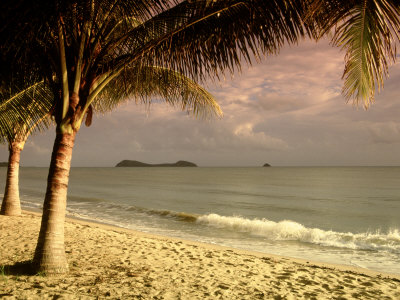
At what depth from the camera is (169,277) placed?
5.00m

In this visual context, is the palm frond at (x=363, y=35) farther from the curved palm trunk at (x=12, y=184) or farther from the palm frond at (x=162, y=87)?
the curved palm trunk at (x=12, y=184)

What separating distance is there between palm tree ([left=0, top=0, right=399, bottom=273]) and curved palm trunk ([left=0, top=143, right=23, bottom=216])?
525 cm

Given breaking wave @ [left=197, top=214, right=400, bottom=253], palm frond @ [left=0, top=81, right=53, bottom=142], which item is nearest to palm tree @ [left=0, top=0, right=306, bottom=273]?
palm frond @ [left=0, top=81, right=53, bottom=142]

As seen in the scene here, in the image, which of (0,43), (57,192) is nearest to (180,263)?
(57,192)

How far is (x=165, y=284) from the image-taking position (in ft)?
15.2

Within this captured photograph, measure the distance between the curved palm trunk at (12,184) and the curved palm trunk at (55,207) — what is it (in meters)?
5.76

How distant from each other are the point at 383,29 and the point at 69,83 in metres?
3.79

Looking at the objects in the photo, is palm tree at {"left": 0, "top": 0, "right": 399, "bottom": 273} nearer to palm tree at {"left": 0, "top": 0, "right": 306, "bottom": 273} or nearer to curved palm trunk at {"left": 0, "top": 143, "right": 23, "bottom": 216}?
palm tree at {"left": 0, "top": 0, "right": 306, "bottom": 273}

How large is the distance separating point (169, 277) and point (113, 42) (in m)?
3.60

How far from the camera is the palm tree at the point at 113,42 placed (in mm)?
3559

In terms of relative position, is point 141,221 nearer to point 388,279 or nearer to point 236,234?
point 236,234

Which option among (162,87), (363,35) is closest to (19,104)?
(162,87)

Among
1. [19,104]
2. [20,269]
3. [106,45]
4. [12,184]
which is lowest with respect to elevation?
[20,269]

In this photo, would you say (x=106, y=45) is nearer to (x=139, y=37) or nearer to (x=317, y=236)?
(x=139, y=37)
